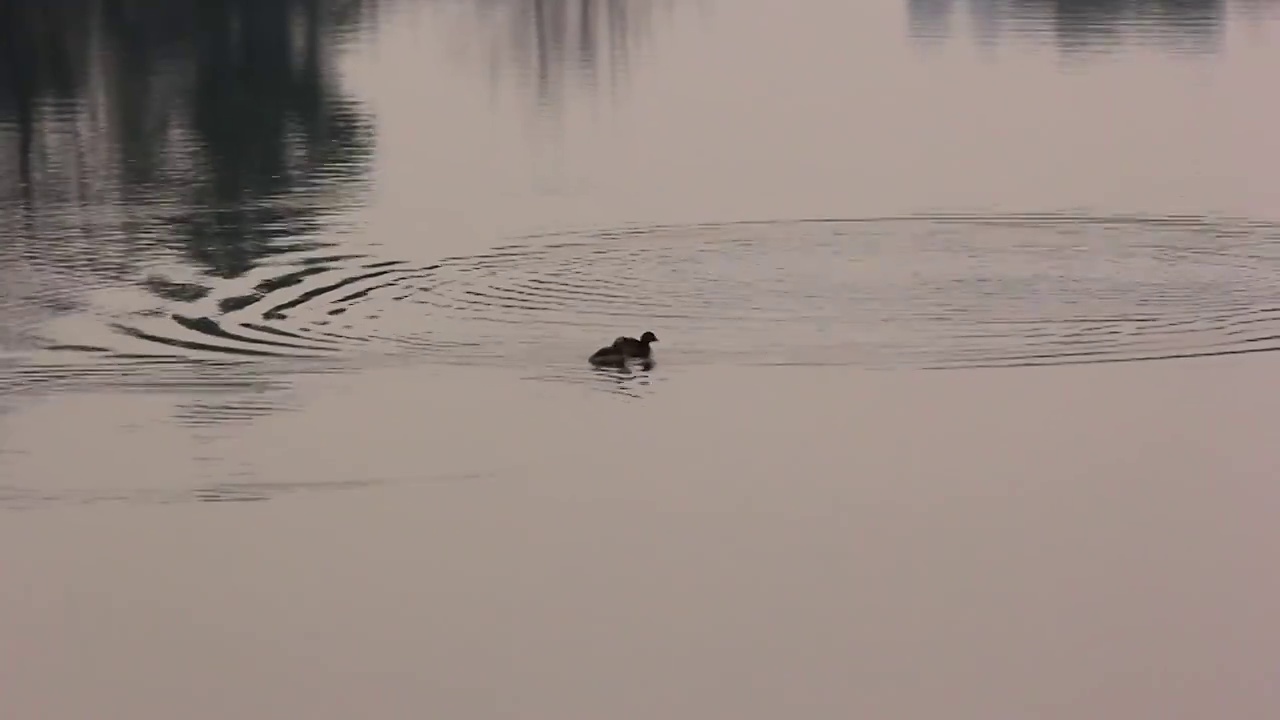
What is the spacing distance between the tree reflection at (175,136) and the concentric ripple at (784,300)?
2.21 m

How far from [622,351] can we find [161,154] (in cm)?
1651

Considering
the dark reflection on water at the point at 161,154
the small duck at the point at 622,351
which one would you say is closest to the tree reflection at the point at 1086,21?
the dark reflection on water at the point at 161,154

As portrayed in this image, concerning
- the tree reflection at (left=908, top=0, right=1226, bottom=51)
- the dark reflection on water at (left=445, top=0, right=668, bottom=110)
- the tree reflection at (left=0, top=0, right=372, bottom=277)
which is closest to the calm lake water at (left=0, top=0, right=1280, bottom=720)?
the tree reflection at (left=0, top=0, right=372, bottom=277)

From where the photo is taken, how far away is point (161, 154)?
33.6 metres

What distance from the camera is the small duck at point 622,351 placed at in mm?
18172

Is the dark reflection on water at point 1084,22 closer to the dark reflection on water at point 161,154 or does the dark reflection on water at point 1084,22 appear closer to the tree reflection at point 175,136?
the tree reflection at point 175,136

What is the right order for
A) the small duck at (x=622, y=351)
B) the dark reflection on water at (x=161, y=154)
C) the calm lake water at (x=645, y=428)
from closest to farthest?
the calm lake water at (x=645, y=428), the small duck at (x=622, y=351), the dark reflection on water at (x=161, y=154)

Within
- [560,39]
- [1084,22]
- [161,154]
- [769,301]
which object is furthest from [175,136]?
[1084,22]

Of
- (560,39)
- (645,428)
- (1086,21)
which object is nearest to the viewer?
(645,428)

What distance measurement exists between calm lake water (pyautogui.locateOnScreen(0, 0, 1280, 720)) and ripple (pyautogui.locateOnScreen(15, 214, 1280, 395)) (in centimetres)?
6

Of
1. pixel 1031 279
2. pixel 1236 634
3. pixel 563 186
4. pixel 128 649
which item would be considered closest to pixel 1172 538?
pixel 1236 634

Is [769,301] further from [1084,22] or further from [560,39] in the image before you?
[1084,22]

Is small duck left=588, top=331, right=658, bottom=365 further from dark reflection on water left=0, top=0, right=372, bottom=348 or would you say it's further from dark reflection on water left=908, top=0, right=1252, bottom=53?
dark reflection on water left=908, top=0, right=1252, bottom=53

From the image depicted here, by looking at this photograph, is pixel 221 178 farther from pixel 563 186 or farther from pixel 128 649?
pixel 128 649
